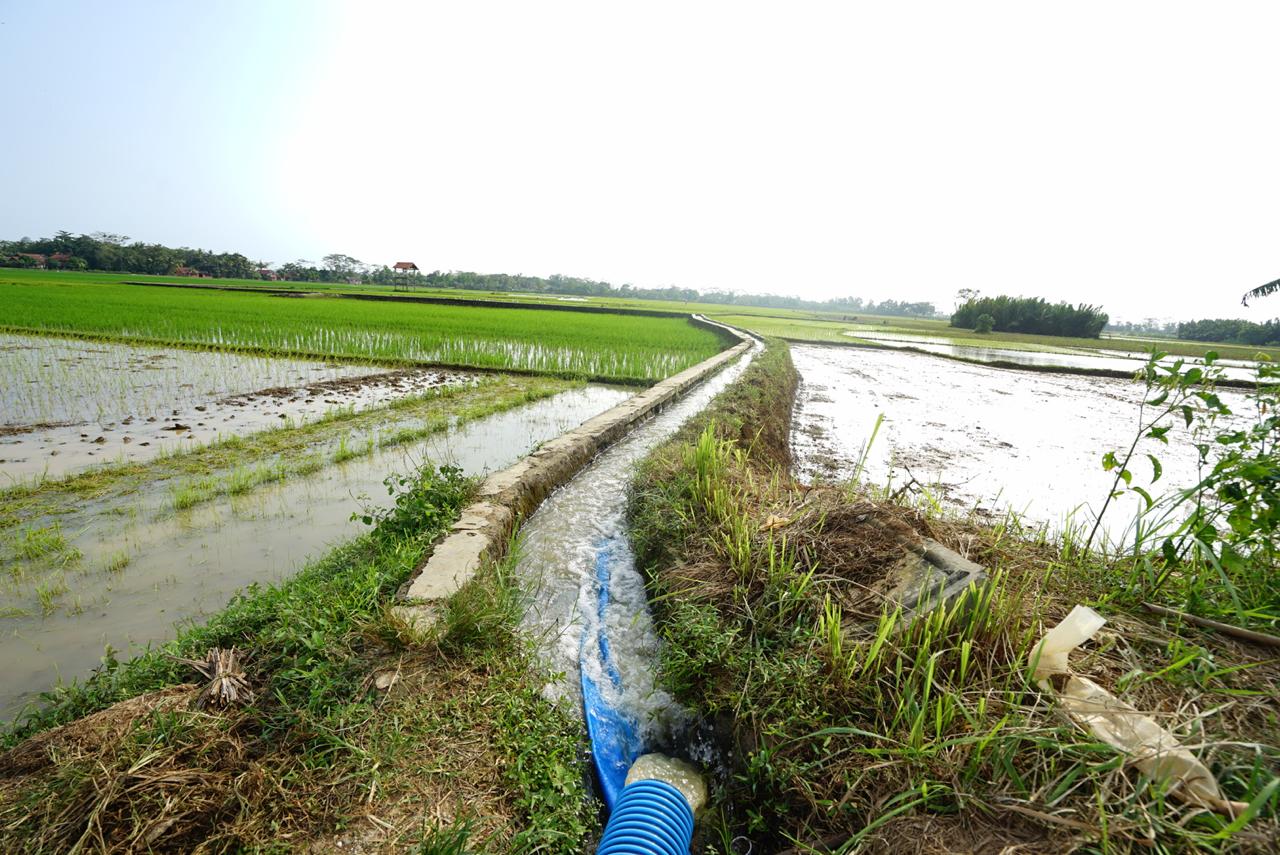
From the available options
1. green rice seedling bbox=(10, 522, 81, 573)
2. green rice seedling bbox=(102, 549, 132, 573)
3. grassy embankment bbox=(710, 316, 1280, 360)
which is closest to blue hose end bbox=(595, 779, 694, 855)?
green rice seedling bbox=(102, 549, 132, 573)

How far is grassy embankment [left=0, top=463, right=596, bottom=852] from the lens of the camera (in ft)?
4.33

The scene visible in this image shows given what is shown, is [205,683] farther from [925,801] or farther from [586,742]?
[925,801]

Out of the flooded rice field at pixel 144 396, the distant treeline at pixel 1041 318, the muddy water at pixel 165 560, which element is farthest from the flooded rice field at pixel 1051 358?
the muddy water at pixel 165 560

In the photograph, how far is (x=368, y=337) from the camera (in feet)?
37.5

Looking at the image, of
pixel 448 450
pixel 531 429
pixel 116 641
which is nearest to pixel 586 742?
pixel 116 641

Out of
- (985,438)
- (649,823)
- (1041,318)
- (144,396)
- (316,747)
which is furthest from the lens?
(1041,318)

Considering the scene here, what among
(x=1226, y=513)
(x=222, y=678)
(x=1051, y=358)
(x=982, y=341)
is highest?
(x=982, y=341)

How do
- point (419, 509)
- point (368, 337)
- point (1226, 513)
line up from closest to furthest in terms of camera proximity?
point (1226, 513) → point (419, 509) → point (368, 337)

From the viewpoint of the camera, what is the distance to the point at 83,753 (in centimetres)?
140

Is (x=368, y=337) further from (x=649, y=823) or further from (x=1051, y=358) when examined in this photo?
(x=1051, y=358)

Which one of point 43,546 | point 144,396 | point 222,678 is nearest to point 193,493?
point 43,546

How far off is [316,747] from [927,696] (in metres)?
1.88

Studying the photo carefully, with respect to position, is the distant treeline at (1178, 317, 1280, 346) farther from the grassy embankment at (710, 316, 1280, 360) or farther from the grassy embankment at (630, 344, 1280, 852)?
the grassy embankment at (630, 344, 1280, 852)

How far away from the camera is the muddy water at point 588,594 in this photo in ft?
7.38
